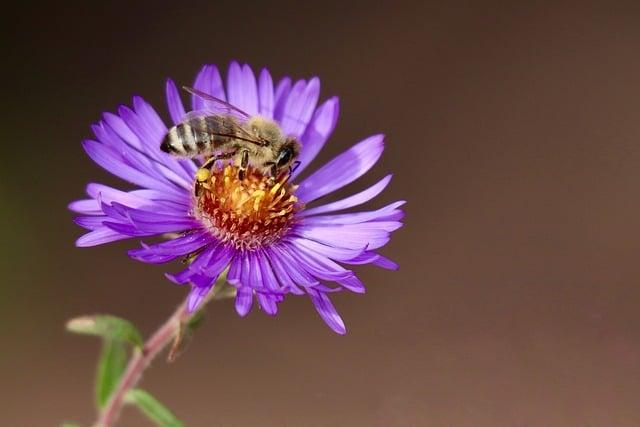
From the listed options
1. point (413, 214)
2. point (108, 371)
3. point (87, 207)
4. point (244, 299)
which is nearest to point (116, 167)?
point (87, 207)

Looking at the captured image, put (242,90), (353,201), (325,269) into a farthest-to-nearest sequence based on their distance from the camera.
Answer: (242,90) → (353,201) → (325,269)

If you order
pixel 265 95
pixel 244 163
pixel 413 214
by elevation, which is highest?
pixel 265 95

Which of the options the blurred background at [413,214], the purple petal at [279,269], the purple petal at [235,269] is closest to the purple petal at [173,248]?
the purple petal at [235,269]

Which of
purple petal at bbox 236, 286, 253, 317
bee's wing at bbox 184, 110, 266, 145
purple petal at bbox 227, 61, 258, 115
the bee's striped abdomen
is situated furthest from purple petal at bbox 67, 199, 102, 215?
purple petal at bbox 227, 61, 258, 115

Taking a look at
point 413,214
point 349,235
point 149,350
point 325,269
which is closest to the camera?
point 149,350

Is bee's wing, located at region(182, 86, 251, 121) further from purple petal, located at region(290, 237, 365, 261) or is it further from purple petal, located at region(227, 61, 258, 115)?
purple petal, located at region(290, 237, 365, 261)

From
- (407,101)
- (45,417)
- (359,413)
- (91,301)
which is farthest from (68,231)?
(407,101)

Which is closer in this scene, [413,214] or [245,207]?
[245,207]

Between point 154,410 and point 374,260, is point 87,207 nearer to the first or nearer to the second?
point 154,410
